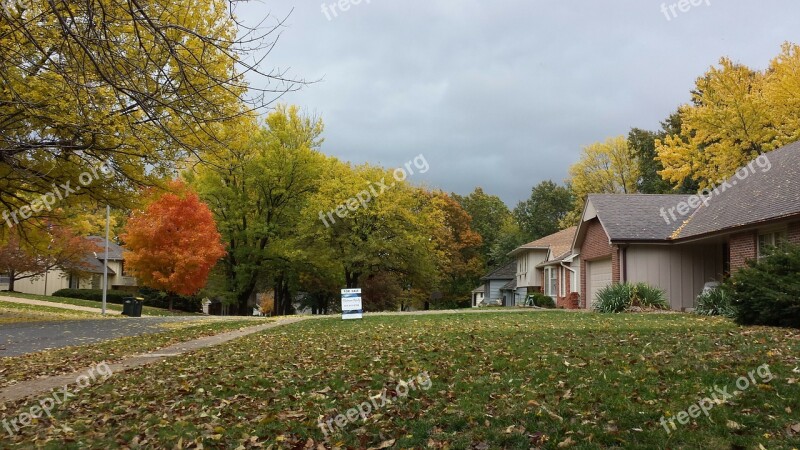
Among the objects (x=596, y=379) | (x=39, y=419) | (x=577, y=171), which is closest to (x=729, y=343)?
(x=596, y=379)

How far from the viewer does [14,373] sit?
9711 mm

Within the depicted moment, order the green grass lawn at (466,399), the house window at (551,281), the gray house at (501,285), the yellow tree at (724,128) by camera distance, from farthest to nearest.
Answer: the gray house at (501,285)
the house window at (551,281)
the yellow tree at (724,128)
the green grass lawn at (466,399)

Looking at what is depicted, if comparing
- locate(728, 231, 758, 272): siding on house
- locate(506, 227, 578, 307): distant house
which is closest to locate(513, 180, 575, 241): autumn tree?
locate(506, 227, 578, 307): distant house

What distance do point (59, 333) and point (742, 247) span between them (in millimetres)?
20090

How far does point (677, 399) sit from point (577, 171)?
53.6 m

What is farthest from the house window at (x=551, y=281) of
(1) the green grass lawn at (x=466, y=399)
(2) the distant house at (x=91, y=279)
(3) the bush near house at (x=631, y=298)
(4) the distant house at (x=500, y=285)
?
(2) the distant house at (x=91, y=279)

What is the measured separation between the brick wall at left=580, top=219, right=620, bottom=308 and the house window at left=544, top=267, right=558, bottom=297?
6459 mm

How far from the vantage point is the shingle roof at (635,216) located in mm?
22922

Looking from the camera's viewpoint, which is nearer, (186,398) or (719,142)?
(186,398)

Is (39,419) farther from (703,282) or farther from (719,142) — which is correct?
(719,142)

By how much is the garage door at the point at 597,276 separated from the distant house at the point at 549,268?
191cm

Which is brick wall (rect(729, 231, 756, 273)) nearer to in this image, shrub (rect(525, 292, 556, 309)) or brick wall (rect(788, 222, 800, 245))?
brick wall (rect(788, 222, 800, 245))

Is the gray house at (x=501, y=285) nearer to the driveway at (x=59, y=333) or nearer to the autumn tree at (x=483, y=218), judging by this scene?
the autumn tree at (x=483, y=218)

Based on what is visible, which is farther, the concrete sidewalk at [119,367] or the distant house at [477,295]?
the distant house at [477,295]
